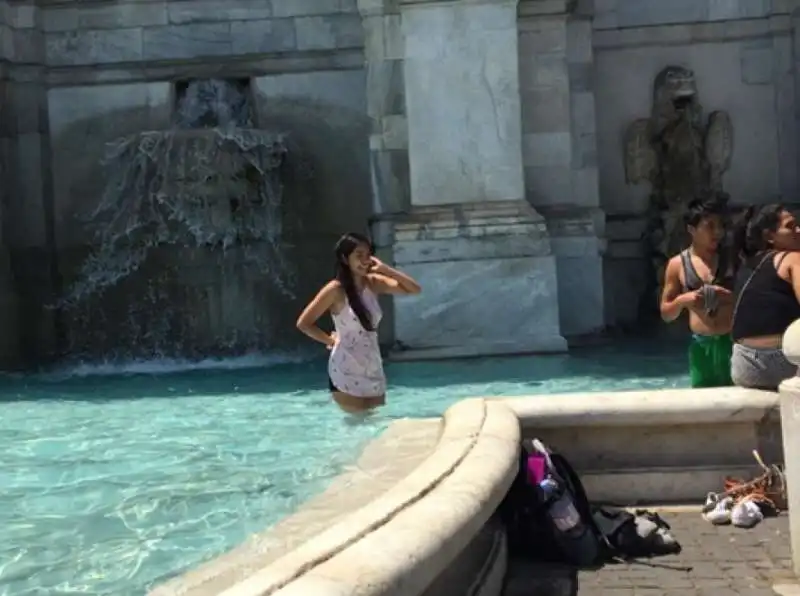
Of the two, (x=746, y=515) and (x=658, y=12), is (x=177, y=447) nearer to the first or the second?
(x=746, y=515)

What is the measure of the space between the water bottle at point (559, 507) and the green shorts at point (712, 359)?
1912 mm

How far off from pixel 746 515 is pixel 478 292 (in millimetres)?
6224

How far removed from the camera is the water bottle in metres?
4.48

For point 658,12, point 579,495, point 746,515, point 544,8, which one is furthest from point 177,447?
point 658,12

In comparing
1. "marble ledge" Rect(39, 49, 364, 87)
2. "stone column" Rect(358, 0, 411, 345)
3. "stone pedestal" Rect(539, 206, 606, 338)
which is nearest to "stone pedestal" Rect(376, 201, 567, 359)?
"stone column" Rect(358, 0, 411, 345)

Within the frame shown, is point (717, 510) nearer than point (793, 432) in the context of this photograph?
No

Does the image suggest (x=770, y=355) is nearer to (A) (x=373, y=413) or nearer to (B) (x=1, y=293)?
(A) (x=373, y=413)

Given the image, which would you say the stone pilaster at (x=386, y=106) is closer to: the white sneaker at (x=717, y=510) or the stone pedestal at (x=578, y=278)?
the stone pedestal at (x=578, y=278)

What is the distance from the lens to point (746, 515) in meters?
4.88

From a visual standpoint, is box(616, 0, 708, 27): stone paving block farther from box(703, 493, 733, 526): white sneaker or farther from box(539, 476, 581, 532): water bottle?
box(539, 476, 581, 532): water bottle

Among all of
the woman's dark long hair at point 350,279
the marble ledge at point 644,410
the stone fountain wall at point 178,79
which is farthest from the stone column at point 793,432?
the stone fountain wall at point 178,79

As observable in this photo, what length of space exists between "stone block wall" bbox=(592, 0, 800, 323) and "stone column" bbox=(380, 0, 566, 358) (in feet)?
8.49

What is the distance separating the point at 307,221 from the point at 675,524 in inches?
351

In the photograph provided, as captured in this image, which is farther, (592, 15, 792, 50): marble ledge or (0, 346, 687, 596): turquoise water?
(592, 15, 792, 50): marble ledge
